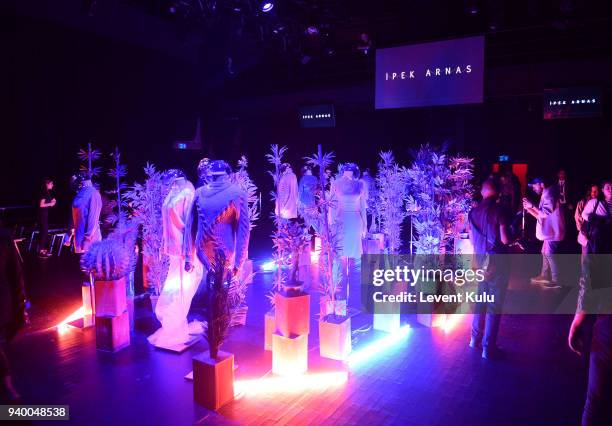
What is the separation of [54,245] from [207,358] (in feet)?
27.0

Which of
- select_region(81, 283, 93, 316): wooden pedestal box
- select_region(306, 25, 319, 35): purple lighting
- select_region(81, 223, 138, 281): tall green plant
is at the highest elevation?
select_region(306, 25, 319, 35): purple lighting

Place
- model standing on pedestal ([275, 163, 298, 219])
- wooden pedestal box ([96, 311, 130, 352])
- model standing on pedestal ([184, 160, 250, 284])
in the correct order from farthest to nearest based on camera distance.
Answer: model standing on pedestal ([275, 163, 298, 219]) < wooden pedestal box ([96, 311, 130, 352]) < model standing on pedestal ([184, 160, 250, 284])

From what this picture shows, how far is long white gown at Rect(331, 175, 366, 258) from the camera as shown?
6445mm

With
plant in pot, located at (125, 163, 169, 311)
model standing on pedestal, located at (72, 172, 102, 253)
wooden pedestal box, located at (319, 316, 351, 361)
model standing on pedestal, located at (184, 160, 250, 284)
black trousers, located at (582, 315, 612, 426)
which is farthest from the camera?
model standing on pedestal, located at (72, 172, 102, 253)

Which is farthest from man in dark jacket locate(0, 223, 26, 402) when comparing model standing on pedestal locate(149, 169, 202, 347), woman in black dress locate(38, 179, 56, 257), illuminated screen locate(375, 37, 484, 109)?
illuminated screen locate(375, 37, 484, 109)

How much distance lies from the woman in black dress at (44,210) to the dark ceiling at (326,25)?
294cm

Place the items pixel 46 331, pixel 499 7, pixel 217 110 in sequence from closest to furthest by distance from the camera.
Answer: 1. pixel 46 331
2. pixel 499 7
3. pixel 217 110

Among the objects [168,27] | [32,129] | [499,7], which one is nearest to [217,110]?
[168,27]

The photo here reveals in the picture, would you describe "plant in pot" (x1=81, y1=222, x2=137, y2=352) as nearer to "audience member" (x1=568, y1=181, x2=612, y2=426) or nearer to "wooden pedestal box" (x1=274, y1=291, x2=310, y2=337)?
"wooden pedestal box" (x1=274, y1=291, x2=310, y2=337)

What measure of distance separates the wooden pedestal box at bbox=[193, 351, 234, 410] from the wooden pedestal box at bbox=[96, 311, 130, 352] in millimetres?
1378

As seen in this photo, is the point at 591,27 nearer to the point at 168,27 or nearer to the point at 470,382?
the point at 470,382

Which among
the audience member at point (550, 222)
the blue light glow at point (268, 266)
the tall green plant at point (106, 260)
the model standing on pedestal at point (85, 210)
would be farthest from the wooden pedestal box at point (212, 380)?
the audience member at point (550, 222)

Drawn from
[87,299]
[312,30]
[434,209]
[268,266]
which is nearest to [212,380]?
[87,299]

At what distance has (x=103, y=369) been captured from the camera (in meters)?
3.79
